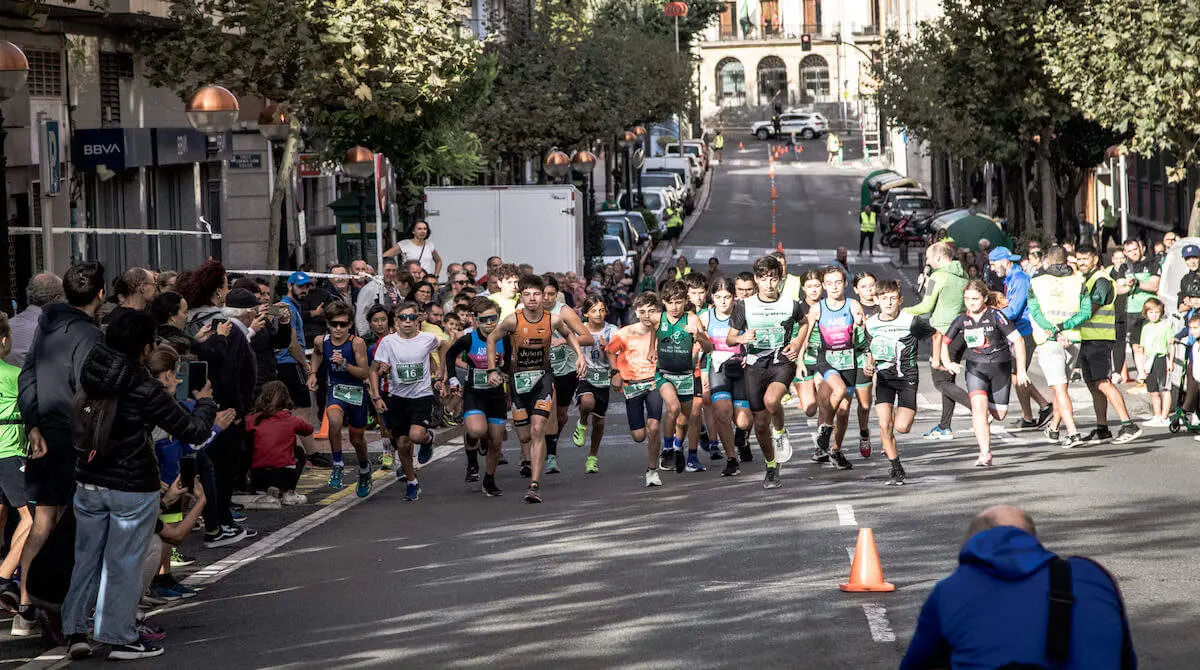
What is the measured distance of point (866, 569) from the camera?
33.8ft

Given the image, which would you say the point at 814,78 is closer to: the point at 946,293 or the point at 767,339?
the point at 946,293

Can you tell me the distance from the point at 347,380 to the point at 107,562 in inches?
252

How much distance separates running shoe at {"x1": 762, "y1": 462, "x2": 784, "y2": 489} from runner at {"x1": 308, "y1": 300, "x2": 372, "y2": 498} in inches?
131

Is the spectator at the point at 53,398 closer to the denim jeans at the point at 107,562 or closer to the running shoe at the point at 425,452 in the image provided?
the denim jeans at the point at 107,562

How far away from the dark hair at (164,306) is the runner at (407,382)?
4030mm

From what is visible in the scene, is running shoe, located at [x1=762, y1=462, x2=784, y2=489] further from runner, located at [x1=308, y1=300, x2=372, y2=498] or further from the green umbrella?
the green umbrella

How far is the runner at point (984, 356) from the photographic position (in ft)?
52.0

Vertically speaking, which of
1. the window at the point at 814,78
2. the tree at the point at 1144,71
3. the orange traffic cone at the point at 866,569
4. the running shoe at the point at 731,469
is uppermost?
the window at the point at 814,78

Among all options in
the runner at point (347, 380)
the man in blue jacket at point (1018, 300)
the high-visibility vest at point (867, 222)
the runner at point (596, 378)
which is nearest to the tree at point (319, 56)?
the runner at point (596, 378)

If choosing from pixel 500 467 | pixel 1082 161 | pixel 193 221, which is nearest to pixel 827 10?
pixel 1082 161

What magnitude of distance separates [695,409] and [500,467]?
2.29m

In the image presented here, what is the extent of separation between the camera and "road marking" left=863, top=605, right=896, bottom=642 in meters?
9.21

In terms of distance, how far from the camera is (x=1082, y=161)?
145 feet

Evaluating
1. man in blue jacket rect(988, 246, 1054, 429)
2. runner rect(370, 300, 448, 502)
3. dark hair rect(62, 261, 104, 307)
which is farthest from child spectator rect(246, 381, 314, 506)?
man in blue jacket rect(988, 246, 1054, 429)
